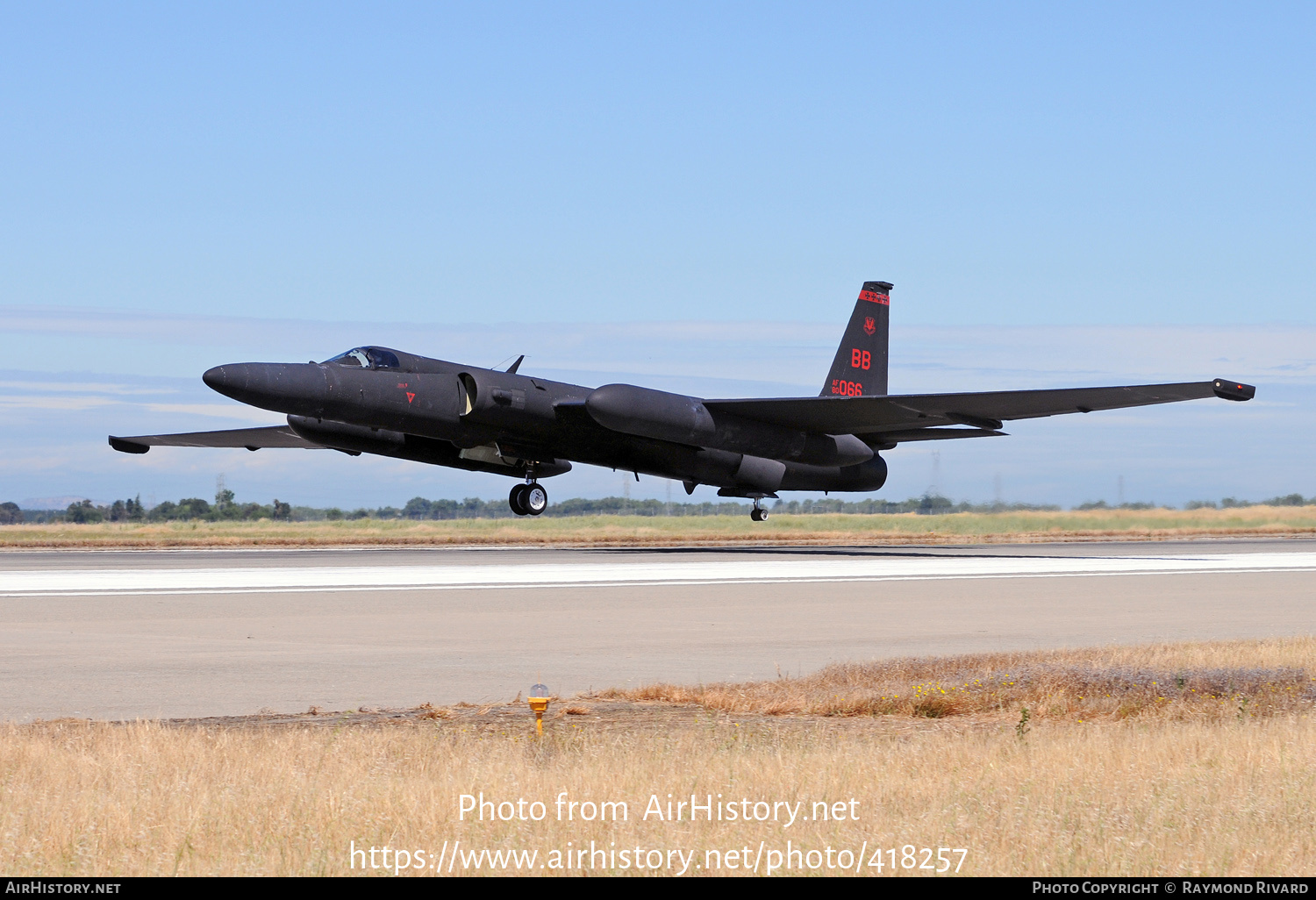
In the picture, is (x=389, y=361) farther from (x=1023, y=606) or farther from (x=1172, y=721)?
(x=1172, y=721)

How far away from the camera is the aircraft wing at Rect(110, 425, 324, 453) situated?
132 ft

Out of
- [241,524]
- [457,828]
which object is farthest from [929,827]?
[241,524]

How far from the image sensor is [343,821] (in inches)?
214

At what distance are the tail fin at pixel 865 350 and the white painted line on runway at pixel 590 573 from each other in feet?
33.4

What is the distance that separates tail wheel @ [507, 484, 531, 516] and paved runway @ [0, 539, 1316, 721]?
4.83 m

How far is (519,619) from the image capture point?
48.7ft

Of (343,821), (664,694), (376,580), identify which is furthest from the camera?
(376,580)

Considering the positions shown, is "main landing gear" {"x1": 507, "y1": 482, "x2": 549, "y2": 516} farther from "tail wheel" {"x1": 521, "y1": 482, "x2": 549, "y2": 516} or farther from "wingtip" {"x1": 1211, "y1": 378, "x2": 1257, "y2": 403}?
"wingtip" {"x1": 1211, "y1": 378, "x2": 1257, "y2": 403}

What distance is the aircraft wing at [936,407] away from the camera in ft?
97.5

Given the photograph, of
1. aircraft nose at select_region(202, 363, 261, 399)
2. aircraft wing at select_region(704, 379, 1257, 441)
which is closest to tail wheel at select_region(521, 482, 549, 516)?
aircraft wing at select_region(704, 379, 1257, 441)

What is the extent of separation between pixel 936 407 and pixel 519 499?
10109 mm

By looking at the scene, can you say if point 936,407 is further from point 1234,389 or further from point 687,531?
point 687,531

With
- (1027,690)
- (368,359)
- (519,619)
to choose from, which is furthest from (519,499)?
Answer: (1027,690)

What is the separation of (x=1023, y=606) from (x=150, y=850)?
13885mm
